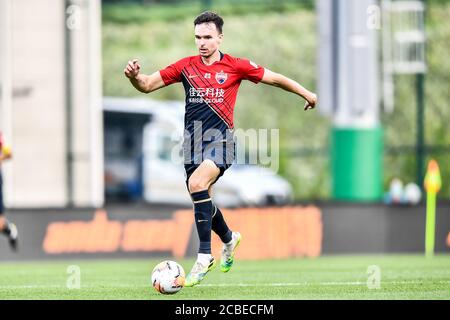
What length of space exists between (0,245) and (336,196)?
6010mm

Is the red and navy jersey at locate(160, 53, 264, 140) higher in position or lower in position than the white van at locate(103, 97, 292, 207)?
higher

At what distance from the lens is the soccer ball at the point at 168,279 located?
33.3 feet

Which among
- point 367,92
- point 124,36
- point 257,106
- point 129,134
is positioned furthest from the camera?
point 124,36

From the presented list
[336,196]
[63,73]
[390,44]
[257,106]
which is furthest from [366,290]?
[257,106]

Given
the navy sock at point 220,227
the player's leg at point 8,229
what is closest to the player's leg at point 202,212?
the navy sock at point 220,227

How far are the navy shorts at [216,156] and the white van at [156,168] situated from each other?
13878mm

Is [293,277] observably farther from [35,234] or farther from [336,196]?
[336,196]

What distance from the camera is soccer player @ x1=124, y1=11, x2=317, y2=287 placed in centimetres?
1049

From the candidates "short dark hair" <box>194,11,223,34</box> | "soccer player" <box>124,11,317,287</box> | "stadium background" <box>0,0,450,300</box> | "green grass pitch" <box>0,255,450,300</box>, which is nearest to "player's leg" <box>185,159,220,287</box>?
"soccer player" <box>124,11,317,287</box>

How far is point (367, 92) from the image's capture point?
2011 cm

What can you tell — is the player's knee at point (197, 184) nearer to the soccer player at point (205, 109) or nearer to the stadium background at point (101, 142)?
the soccer player at point (205, 109)

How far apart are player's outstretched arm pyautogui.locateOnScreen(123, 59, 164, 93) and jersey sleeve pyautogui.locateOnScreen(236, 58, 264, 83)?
2.29 feet

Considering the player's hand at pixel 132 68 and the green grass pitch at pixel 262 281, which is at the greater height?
the player's hand at pixel 132 68

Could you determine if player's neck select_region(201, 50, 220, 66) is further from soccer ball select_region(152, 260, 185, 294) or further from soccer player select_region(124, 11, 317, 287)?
soccer ball select_region(152, 260, 185, 294)
